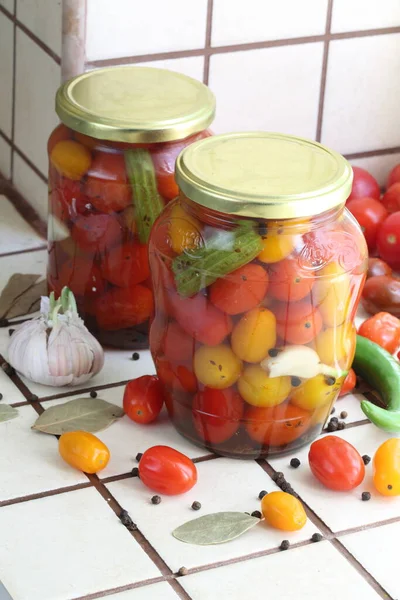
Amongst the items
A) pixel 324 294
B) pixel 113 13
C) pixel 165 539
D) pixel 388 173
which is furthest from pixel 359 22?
pixel 165 539

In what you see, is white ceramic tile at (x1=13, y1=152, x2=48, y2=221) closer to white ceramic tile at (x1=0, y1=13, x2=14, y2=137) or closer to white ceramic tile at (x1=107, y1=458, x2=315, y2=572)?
white ceramic tile at (x1=0, y1=13, x2=14, y2=137)

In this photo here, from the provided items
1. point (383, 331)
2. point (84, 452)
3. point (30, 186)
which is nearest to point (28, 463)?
point (84, 452)

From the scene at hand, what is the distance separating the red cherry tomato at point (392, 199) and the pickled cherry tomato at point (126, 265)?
0.43 meters

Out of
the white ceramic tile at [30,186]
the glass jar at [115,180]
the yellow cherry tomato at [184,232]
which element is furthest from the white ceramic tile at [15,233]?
the yellow cherry tomato at [184,232]

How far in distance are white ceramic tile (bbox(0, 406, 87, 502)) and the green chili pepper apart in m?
0.29

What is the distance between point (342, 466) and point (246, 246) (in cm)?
21

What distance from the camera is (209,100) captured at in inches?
41.7

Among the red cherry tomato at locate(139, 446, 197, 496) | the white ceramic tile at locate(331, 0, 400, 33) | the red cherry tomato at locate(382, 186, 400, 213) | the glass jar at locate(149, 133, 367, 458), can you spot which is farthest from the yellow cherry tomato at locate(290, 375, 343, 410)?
the white ceramic tile at locate(331, 0, 400, 33)

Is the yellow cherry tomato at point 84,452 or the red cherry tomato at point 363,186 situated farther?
the red cherry tomato at point 363,186

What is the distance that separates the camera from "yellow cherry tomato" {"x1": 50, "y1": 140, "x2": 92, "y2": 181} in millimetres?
1029

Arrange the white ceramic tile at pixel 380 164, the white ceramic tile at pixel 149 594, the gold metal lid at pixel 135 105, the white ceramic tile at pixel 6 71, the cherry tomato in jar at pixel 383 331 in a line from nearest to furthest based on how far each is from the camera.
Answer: the white ceramic tile at pixel 149 594, the gold metal lid at pixel 135 105, the cherry tomato in jar at pixel 383 331, the white ceramic tile at pixel 6 71, the white ceramic tile at pixel 380 164

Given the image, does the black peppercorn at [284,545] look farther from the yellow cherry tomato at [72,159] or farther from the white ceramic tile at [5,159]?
the white ceramic tile at [5,159]

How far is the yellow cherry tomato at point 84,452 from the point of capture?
3.00ft

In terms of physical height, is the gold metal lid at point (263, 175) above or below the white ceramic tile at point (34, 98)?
above
